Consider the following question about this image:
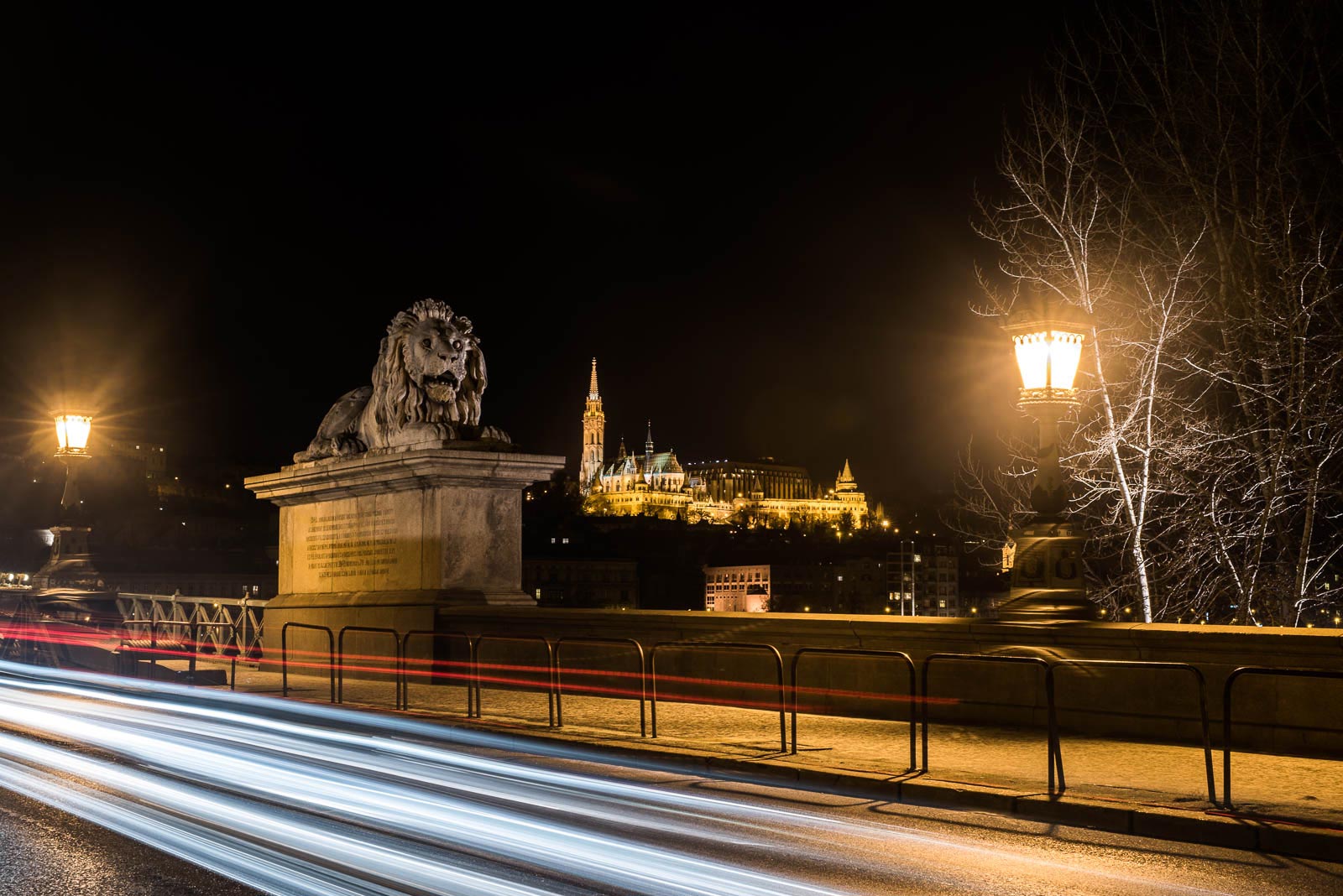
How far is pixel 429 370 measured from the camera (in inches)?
765

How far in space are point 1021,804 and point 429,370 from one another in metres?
12.3

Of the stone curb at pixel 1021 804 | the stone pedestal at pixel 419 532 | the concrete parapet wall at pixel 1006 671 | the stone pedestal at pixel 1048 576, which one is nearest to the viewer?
the stone curb at pixel 1021 804

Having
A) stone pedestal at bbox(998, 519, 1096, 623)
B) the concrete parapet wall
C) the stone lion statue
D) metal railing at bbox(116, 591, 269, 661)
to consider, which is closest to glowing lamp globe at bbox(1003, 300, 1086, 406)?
stone pedestal at bbox(998, 519, 1096, 623)

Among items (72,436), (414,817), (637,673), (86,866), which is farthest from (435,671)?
(86,866)

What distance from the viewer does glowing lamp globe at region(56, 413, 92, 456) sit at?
23047 millimetres

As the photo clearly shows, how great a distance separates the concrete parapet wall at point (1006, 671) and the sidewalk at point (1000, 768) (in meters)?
0.29

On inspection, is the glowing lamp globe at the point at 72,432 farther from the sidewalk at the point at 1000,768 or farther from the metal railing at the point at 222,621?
the sidewalk at the point at 1000,768

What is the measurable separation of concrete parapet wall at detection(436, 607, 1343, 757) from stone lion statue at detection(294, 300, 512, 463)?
3.58 meters

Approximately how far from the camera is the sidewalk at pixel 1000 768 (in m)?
8.31

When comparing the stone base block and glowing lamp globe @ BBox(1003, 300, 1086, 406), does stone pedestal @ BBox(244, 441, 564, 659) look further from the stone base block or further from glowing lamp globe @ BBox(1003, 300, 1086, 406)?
glowing lamp globe @ BBox(1003, 300, 1086, 406)

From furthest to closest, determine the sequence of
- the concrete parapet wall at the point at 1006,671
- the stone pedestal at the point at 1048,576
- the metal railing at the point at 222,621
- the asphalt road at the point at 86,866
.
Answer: the metal railing at the point at 222,621 → the stone pedestal at the point at 1048,576 → the concrete parapet wall at the point at 1006,671 → the asphalt road at the point at 86,866

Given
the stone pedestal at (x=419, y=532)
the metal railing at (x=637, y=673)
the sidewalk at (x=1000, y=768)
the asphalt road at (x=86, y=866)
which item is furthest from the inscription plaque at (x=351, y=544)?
the asphalt road at (x=86, y=866)

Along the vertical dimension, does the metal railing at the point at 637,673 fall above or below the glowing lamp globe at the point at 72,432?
below

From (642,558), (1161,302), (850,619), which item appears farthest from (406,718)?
(642,558)
